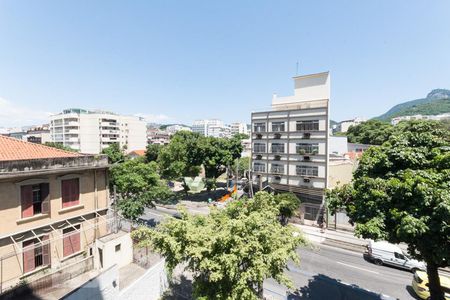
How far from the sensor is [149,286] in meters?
13.6

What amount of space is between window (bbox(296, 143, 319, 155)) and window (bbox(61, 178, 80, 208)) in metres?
27.1

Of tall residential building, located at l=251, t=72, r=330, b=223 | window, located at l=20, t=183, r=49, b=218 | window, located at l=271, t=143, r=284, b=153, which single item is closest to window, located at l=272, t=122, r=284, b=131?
tall residential building, located at l=251, t=72, r=330, b=223

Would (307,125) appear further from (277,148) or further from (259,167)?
(259,167)

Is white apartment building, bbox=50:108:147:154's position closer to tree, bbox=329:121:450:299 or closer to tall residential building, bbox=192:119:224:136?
tree, bbox=329:121:450:299

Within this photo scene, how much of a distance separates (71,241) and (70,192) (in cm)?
341

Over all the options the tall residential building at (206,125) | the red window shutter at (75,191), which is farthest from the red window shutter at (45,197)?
the tall residential building at (206,125)

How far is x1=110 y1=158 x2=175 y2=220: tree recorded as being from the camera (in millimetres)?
23172

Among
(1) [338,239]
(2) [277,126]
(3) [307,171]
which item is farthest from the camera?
(2) [277,126]

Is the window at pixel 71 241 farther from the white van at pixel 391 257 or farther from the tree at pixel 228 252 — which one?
the white van at pixel 391 257

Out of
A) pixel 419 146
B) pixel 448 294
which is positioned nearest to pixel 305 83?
pixel 419 146

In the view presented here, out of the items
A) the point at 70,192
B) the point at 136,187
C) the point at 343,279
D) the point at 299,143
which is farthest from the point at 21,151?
the point at 299,143

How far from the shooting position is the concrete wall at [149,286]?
12627mm

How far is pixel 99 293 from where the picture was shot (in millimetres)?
11852

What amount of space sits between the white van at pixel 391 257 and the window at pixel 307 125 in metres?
16.5
